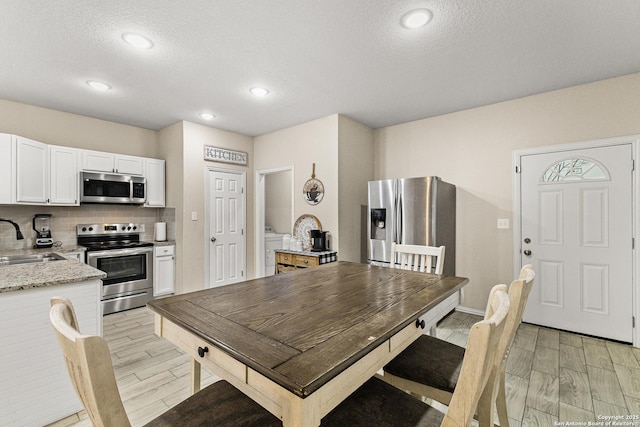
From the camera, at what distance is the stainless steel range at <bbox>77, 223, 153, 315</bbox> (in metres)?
3.71

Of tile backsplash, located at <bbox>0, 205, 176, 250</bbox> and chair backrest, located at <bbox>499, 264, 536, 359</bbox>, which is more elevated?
tile backsplash, located at <bbox>0, 205, 176, 250</bbox>

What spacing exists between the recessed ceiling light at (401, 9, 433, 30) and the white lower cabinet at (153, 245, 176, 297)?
4023 mm

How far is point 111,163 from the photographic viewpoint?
404 centimetres

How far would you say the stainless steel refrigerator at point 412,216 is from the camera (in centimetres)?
323

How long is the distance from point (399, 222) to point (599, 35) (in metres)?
2.23

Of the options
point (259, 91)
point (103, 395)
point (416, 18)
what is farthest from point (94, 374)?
point (259, 91)

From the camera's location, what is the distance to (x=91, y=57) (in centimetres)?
248

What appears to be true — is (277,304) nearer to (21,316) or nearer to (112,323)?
(21,316)

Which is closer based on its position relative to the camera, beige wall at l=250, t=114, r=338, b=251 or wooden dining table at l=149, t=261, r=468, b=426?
wooden dining table at l=149, t=261, r=468, b=426

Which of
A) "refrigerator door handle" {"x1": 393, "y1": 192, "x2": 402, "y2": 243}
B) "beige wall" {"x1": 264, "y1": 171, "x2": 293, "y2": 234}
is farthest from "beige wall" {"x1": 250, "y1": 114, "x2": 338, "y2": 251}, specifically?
"beige wall" {"x1": 264, "y1": 171, "x2": 293, "y2": 234}

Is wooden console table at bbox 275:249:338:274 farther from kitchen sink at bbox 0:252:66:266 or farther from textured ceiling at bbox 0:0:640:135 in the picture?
kitchen sink at bbox 0:252:66:266

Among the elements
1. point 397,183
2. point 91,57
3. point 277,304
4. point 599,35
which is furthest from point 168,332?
point 599,35

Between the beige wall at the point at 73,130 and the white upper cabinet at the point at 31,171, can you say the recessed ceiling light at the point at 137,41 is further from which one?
the beige wall at the point at 73,130

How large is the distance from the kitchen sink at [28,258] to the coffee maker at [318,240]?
2621 mm
